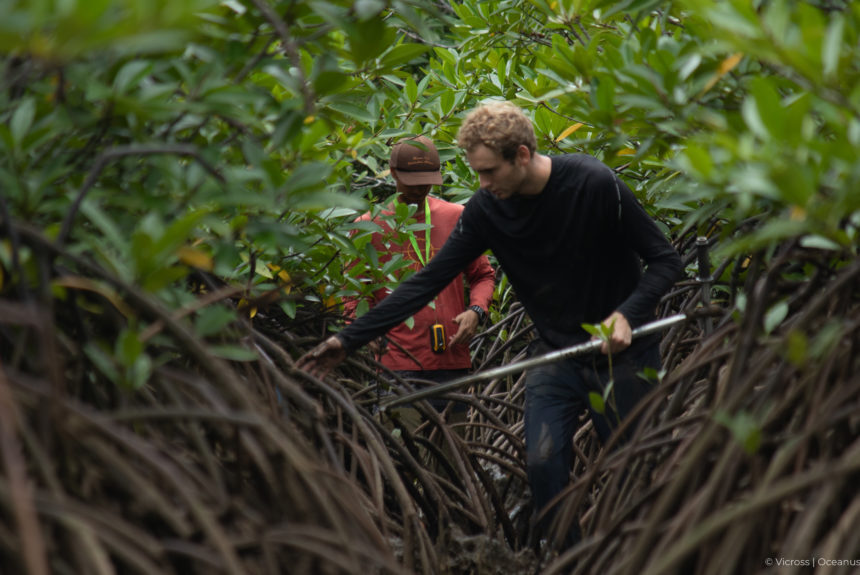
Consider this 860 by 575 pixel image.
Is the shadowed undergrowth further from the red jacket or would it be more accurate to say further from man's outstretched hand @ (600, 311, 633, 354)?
the red jacket

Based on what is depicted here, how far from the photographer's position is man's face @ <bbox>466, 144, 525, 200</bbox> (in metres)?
3.25

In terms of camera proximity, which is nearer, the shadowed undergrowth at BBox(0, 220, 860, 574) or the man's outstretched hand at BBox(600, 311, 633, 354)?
the shadowed undergrowth at BBox(0, 220, 860, 574)

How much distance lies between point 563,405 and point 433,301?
1.17m

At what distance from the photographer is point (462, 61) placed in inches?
220

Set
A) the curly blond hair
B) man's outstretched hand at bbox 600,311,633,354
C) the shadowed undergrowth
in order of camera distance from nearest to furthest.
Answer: the shadowed undergrowth
man's outstretched hand at bbox 600,311,633,354
the curly blond hair

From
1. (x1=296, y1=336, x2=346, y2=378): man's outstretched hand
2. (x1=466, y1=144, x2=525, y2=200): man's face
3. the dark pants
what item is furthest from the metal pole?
(x1=466, y1=144, x2=525, y2=200): man's face

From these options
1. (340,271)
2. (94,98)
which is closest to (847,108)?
(94,98)

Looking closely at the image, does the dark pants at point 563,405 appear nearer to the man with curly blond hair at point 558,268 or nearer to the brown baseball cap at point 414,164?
the man with curly blond hair at point 558,268

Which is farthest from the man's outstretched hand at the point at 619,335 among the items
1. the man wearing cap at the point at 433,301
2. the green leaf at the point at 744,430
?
the man wearing cap at the point at 433,301

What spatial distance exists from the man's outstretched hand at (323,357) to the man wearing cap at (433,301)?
1265mm

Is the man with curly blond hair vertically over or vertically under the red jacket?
over

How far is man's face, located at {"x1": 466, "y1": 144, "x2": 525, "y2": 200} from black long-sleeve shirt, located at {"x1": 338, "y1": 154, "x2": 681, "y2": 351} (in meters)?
0.09

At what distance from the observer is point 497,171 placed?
10.8 feet

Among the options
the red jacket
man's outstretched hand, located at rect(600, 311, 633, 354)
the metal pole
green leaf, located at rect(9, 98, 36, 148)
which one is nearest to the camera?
green leaf, located at rect(9, 98, 36, 148)
